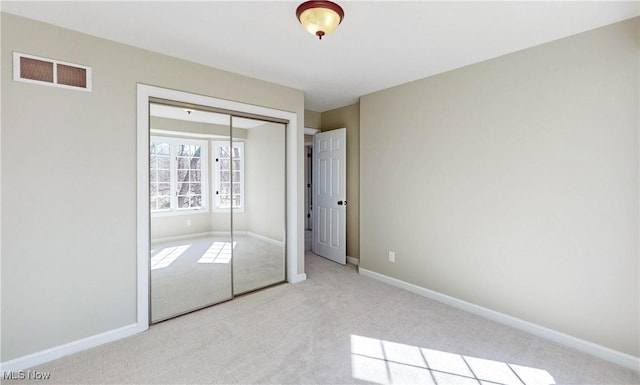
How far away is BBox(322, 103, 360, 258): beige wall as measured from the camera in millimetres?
4227

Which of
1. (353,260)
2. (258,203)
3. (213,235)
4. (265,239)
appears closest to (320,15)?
(258,203)

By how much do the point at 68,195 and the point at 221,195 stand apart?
1.26 meters

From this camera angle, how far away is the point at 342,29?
2121 mm

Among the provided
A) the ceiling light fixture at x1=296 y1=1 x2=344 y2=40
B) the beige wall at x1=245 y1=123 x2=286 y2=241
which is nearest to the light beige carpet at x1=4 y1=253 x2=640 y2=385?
the beige wall at x1=245 y1=123 x2=286 y2=241

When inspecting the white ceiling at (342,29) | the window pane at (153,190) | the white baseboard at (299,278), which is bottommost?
the white baseboard at (299,278)

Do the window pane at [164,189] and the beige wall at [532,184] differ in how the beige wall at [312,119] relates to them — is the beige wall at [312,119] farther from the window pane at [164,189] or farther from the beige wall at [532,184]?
the window pane at [164,189]

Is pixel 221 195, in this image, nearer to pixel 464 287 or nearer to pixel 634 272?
pixel 464 287

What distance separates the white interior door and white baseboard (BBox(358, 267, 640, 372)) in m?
1.25

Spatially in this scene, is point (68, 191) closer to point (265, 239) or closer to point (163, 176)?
point (163, 176)

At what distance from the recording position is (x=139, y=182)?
2434 millimetres

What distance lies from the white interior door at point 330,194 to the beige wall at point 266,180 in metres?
1.07

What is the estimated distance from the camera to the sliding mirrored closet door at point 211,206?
8.77 ft

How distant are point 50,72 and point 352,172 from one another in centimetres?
341

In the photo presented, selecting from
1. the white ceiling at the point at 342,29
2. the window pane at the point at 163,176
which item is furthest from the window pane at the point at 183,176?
the white ceiling at the point at 342,29
